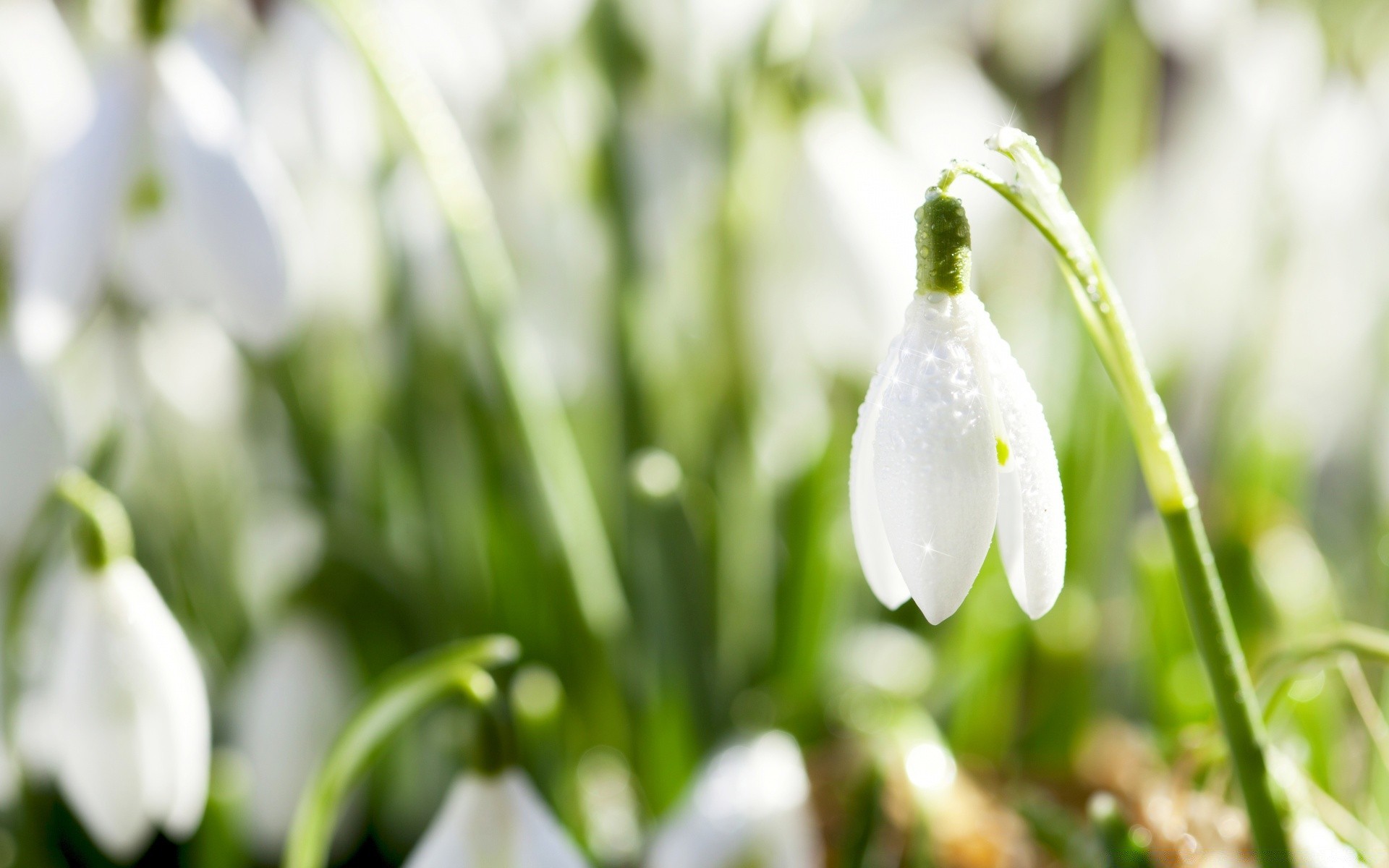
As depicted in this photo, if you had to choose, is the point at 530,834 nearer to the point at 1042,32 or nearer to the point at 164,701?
the point at 164,701

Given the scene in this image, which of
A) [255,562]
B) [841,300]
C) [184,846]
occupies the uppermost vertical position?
[841,300]

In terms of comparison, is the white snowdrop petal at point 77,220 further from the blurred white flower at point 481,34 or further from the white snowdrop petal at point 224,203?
the blurred white flower at point 481,34

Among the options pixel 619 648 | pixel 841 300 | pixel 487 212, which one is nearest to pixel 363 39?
pixel 487 212

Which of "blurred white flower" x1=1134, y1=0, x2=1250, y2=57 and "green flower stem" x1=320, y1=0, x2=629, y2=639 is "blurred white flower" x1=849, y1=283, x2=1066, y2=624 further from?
"blurred white flower" x1=1134, y1=0, x2=1250, y2=57

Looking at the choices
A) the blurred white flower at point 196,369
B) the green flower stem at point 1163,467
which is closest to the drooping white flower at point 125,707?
the green flower stem at point 1163,467

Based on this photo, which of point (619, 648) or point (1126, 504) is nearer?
point (619, 648)

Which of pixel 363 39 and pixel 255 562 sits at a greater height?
pixel 363 39

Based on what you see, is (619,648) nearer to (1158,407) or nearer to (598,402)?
(598,402)

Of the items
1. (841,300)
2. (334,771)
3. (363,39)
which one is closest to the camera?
(334,771)
